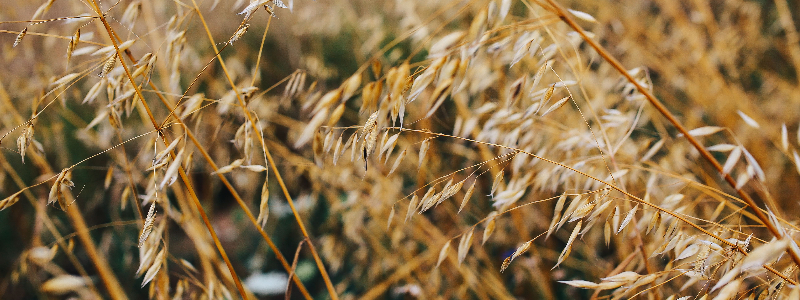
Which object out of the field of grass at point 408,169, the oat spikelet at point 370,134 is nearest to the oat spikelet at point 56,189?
the field of grass at point 408,169

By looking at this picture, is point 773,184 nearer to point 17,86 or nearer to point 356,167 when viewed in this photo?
point 356,167

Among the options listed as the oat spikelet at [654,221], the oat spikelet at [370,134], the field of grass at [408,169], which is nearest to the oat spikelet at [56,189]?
the field of grass at [408,169]

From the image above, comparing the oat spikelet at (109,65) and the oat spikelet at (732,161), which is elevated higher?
the oat spikelet at (109,65)

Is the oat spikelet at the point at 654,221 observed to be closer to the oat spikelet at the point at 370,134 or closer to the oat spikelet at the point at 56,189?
the oat spikelet at the point at 370,134

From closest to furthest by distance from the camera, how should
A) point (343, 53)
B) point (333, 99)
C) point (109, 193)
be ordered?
1. point (333, 99)
2. point (109, 193)
3. point (343, 53)

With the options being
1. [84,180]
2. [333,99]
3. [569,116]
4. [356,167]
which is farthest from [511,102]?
[84,180]

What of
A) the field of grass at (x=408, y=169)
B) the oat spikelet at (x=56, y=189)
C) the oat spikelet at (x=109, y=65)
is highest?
the oat spikelet at (x=109, y=65)

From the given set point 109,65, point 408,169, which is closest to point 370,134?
point 109,65

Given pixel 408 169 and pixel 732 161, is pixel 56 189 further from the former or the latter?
pixel 408 169

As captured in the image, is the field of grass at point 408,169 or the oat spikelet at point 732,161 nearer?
the oat spikelet at point 732,161

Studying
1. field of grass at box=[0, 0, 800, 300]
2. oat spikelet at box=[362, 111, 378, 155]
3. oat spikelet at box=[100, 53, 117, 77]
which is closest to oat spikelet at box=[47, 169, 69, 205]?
field of grass at box=[0, 0, 800, 300]
